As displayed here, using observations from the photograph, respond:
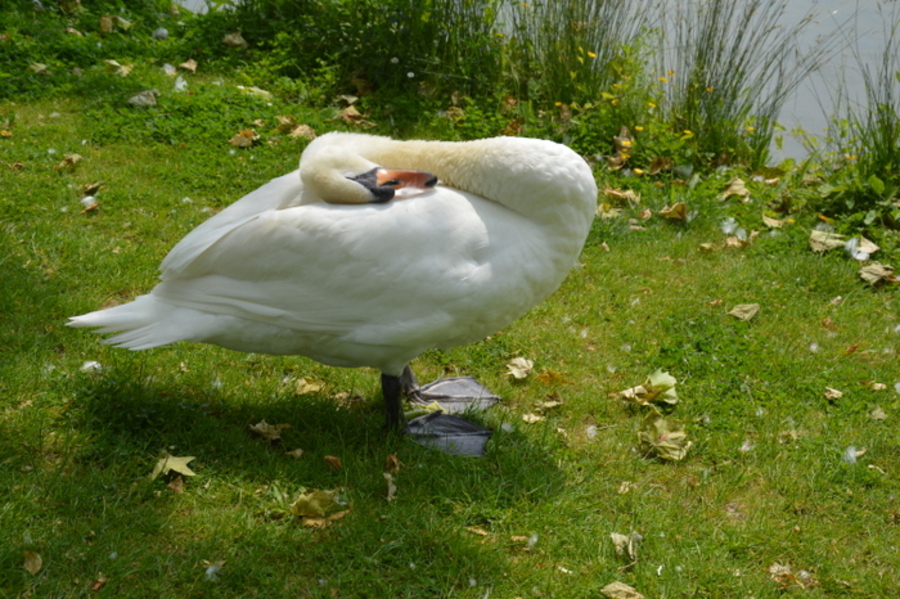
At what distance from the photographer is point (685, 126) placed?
7293 millimetres

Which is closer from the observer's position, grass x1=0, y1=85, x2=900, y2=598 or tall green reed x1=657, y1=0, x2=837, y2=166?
grass x1=0, y1=85, x2=900, y2=598

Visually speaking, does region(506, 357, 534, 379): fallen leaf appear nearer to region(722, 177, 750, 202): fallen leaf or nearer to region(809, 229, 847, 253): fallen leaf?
region(809, 229, 847, 253): fallen leaf

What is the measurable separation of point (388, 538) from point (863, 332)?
11.1ft

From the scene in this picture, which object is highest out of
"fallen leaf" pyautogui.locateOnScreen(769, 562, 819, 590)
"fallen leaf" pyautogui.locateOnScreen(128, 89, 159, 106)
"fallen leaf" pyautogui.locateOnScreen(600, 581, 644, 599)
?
"fallen leaf" pyautogui.locateOnScreen(128, 89, 159, 106)

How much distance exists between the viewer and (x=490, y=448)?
397cm

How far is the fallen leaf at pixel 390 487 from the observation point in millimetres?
3571

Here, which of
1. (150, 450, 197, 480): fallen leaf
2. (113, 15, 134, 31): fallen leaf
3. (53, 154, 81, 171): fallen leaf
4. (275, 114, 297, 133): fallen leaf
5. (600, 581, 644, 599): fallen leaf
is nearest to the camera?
(600, 581, 644, 599): fallen leaf

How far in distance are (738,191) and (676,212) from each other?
28.1 inches

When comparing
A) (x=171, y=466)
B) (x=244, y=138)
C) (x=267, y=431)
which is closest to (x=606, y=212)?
(x=244, y=138)

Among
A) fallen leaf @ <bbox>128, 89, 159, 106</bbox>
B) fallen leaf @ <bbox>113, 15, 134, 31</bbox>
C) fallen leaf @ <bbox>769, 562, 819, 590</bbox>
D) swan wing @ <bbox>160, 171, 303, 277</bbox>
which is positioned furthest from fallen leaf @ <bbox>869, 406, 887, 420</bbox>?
fallen leaf @ <bbox>113, 15, 134, 31</bbox>

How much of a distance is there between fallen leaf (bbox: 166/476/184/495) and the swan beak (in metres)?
1.53

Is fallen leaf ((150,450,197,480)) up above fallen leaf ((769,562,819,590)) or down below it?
above

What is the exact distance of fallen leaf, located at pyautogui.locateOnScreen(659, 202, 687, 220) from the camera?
20.8ft

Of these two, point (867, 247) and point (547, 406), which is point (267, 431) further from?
point (867, 247)
